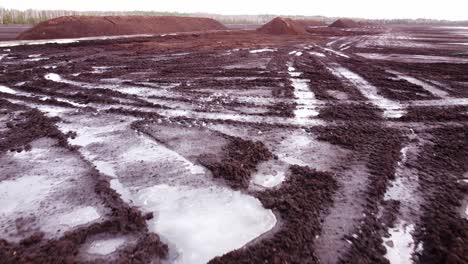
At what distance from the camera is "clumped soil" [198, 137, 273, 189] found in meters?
4.17

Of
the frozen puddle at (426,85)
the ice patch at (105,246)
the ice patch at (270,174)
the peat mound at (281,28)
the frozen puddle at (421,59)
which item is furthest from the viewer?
the peat mound at (281,28)

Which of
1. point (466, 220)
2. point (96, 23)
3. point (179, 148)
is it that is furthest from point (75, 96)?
point (96, 23)

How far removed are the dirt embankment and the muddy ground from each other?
1748 centimetres

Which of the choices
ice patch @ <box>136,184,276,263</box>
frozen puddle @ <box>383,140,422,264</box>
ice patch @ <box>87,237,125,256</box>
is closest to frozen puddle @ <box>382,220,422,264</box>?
frozen puddle @ <box>383,140,422,264</box>

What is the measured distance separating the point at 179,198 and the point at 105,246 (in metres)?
1.02

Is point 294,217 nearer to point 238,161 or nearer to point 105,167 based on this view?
point 238,161

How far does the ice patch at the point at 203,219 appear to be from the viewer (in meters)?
3.00

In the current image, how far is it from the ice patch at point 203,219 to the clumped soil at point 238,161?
0.88 ft

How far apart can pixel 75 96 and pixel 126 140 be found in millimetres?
3306

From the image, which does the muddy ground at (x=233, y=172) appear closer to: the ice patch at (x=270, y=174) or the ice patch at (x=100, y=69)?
the ice patch at (x=270, y=174)

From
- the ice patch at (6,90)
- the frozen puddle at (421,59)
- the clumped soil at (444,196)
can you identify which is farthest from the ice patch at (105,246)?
the frozen puddle at (421,59)

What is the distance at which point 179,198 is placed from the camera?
3787 millimetres

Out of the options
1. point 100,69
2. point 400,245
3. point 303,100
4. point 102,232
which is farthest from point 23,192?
point 100,69

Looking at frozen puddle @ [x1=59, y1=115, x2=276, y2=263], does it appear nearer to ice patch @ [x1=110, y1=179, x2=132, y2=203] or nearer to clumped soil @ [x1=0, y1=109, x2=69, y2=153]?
Result: ice patch @ [x1=110, y1=179, x2=132, y2=203]
